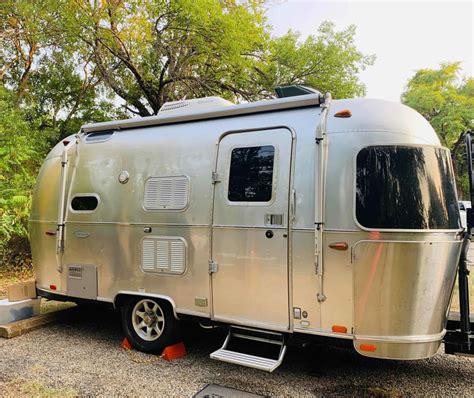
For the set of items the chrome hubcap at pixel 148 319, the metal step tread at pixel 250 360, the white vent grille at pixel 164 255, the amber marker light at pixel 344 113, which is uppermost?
the amber marker light at pixel 344 113

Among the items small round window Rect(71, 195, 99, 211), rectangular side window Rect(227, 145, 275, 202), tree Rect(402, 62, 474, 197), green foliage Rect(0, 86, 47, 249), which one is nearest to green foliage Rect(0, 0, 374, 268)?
green foliage Rect(0, 86, 47, 249)

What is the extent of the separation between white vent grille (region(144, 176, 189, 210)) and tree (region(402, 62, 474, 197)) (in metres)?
23.6

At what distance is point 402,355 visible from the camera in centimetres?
390

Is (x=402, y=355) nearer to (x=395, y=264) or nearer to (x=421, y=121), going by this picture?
(x=395, y=264)

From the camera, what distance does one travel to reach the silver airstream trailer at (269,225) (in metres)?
3.96

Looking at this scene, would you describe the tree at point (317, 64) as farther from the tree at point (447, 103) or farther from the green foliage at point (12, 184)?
the tree at point (447, 103)

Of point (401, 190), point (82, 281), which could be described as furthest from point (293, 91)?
point (82, 281)

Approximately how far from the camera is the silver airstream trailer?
13.0 feet

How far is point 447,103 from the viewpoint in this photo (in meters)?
26.8

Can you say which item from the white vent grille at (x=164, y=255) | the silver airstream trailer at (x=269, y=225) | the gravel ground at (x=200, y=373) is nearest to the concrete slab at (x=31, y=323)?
the gravel ground at (x=200, y=373)

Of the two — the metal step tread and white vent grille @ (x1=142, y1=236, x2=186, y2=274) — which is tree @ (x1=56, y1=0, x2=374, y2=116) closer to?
white vent grille @ (x1=142, y1=236, x2=186, y2=274)

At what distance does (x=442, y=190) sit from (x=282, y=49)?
12560 millimetres

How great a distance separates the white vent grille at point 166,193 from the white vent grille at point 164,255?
399 mm

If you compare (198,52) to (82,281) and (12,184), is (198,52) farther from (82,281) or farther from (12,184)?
(82,281)
